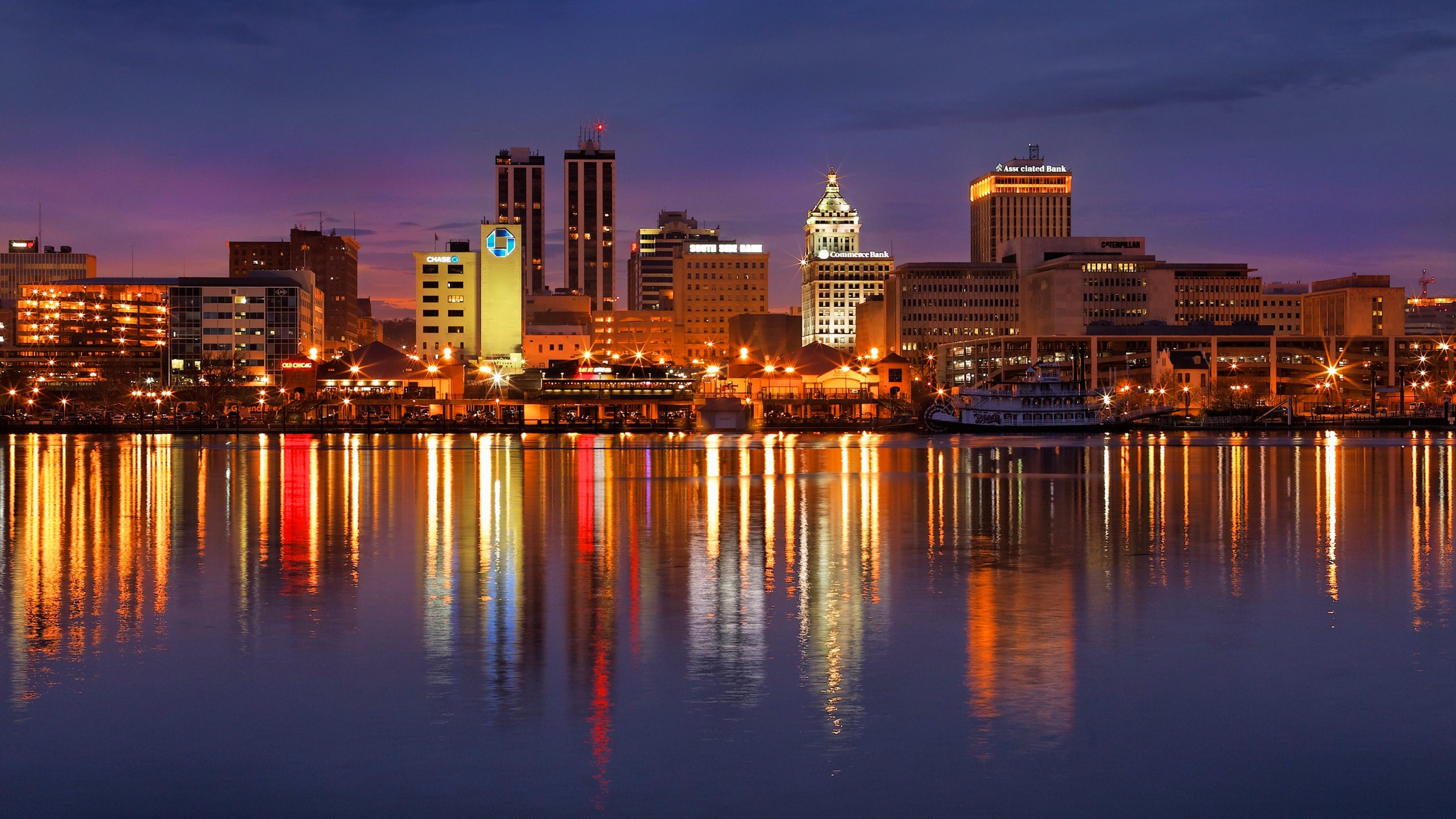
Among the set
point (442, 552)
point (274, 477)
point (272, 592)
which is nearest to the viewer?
point (272, 592)

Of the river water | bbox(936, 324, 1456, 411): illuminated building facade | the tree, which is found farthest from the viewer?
bbox(936, 324, 1456, 411): illuminated building facade

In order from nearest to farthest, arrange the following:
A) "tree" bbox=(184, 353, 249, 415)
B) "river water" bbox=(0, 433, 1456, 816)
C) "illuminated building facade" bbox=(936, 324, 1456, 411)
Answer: "river water" bbox=(0, 433, 1456, 816) < "tree" bbox=(184, 353, 249, 415) < "illuminated building facade" bbox=(936, 324, 1456, 411)

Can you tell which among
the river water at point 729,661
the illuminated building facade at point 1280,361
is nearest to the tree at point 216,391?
the illuminated building facade at point 1280,361

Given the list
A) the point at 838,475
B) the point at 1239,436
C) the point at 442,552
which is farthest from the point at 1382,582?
the point at 1239,436

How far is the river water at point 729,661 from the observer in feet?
42.0

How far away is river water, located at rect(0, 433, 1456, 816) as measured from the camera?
12.8m

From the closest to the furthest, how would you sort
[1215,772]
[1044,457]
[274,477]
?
[1215,772], [274,477], [1044,457]

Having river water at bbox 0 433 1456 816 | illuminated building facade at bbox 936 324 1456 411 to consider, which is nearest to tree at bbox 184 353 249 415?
illuminated building facade at bbox 936 324 1456 411

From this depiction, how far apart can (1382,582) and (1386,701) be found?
1004cm

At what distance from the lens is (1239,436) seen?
111 meters

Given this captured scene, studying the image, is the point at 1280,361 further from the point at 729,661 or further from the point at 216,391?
the point at 729,661

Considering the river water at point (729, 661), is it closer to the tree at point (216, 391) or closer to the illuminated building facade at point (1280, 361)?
the tree at point (216, 391)

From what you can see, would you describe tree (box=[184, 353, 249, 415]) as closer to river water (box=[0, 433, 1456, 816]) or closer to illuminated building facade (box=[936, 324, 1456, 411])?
illuminated building facade (box=[936, 324, 1456, 411])

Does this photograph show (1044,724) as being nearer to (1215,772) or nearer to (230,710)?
(1215,772)
